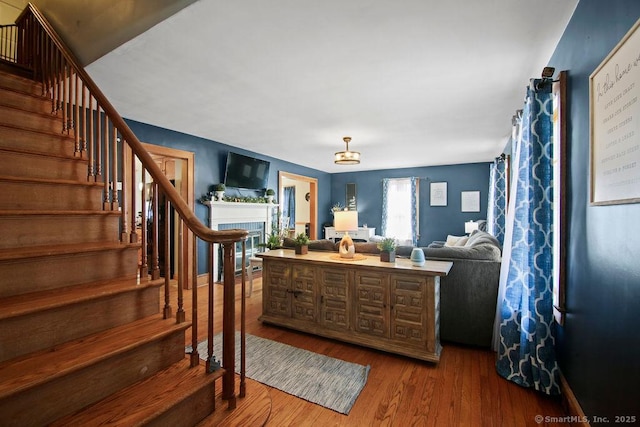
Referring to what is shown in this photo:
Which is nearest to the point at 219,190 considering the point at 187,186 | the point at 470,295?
the point at 187,186

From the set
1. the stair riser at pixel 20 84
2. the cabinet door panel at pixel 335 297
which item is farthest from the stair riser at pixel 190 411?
the stair riser at pixel 20 84

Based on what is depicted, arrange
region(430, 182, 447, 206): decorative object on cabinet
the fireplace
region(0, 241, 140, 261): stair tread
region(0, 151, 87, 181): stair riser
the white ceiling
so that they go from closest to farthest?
1. region(0, 241, 140, 261): stair tread
2. the white ceiling
3. region(0, 151, 87, 181): stair riser
4. the fireplace
5. region(430, 182, 447, 206): decorative object on cabinet

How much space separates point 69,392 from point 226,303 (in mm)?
709

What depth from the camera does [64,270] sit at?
5.42 feet

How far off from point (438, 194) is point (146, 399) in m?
7.21

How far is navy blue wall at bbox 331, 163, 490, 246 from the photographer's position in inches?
273

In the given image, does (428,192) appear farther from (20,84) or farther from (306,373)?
(20,84)

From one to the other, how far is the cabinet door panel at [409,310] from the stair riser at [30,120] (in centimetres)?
316

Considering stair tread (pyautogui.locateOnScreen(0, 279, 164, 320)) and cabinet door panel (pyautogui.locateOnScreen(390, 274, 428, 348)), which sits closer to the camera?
stair tread (pyautogui.locateOnScreen(0, 279, 164, 320))

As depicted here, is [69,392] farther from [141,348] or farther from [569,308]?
[569,308]

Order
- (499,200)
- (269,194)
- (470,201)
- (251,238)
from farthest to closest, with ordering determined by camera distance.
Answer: (470,201)
(269,194)
(251,238)
(499,200)

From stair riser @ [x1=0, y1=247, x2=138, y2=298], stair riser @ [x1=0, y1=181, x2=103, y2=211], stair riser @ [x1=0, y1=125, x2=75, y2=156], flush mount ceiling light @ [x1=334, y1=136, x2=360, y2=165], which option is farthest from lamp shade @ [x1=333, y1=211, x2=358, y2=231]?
stair riser @ [x1=0, y1=125, x2=75, y2=156]

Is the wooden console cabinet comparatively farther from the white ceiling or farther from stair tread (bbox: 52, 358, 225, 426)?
the white ceiling

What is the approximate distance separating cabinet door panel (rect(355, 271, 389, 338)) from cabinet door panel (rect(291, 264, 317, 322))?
48cm
